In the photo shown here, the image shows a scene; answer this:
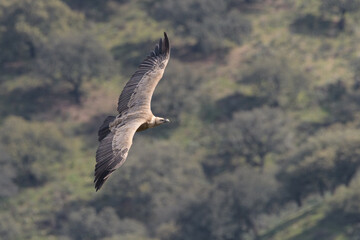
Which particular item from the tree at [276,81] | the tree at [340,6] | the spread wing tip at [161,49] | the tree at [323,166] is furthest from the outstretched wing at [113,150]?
the tree at [340,6]

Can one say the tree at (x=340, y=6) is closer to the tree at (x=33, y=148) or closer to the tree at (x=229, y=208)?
the tree at (x=229, y=208)

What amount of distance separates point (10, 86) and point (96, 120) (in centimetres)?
1710

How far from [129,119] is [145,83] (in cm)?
390

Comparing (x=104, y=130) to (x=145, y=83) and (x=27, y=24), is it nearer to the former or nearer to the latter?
(x=145, y=83)

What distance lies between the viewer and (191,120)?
136 m

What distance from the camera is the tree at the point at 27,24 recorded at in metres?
152

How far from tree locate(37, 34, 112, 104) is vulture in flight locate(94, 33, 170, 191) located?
93981mm

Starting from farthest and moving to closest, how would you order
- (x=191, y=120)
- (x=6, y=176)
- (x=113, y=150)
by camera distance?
(x=191, y=120) → (x=6, y=176) → (x=113, y=150)

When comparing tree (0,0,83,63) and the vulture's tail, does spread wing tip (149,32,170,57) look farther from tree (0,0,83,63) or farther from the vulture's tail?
tree (0,0,83,63)

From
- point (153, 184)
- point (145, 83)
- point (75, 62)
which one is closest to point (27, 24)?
point (75, 62)

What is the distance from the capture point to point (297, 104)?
138 metres

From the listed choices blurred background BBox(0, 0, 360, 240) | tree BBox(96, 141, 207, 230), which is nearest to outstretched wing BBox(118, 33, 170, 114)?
blurred background BBox(0, 0, 360, 240)

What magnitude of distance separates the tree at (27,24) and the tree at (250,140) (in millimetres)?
37427

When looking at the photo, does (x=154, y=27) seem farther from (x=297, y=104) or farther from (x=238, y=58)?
(x=297, y=104)
